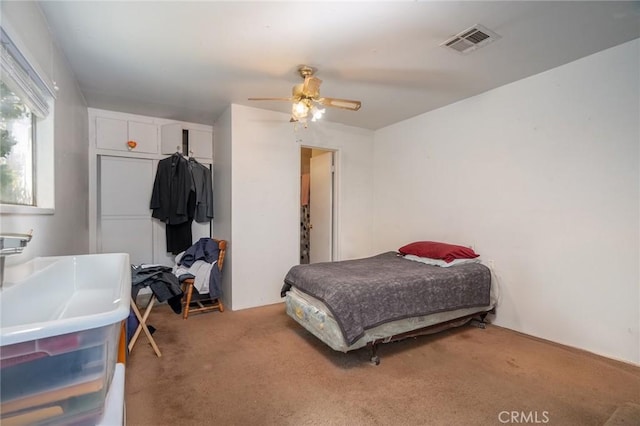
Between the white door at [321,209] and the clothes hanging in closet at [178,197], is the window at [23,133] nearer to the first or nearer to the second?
the clothes hanging in closet at [178,197]

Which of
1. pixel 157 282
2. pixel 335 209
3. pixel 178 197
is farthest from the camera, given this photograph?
pixel 335 209

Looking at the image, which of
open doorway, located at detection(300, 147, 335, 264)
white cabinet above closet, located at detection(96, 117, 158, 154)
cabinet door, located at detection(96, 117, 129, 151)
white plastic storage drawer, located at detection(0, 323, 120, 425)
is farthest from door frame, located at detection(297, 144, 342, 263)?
white plastic storage drawer, located at detection(0, 323, 120, 425)

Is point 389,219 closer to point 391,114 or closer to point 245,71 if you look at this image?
point 391,114

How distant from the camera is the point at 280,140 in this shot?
3561 millimetres

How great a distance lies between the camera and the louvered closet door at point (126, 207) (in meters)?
3.54

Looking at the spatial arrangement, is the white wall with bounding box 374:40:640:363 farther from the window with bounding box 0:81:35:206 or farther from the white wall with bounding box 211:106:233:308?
the window with bounding box 0:81:35:206

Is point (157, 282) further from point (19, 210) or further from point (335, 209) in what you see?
point (335, 209)

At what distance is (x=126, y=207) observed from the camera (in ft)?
12.0

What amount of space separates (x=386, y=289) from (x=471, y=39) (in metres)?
1.91

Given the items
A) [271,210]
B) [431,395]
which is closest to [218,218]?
[271,210]

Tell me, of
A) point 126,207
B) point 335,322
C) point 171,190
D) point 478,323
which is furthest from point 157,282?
point 478,323

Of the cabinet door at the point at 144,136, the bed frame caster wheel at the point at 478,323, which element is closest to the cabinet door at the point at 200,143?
the cabinet door at the point at 144,136

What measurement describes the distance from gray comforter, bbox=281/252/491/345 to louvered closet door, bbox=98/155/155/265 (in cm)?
223

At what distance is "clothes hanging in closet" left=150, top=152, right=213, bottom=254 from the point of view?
3562 millimetres
